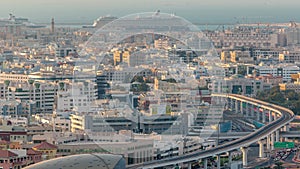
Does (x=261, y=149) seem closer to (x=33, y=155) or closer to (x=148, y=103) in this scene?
(x=148, y=103)

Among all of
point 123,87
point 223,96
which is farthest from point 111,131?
point 223,96

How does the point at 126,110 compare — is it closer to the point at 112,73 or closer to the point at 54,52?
the point at 112,73

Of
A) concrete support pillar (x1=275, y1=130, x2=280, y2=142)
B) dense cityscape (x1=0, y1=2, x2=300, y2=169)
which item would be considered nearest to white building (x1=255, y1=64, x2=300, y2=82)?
dense cityscape (x1=0, y1=2, x2=300, y2=169)

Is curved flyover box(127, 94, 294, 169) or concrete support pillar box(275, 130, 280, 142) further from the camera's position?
concrete support pillar box(275, 130, 280, 142)

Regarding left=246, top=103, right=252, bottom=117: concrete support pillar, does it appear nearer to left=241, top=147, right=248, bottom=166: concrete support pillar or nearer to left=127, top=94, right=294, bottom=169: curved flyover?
left=127, top=94, right=294, bottom=169: curved flyover

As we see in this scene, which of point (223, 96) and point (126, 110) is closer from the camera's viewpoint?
point (126, 110)

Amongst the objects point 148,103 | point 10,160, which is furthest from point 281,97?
point 10,160
